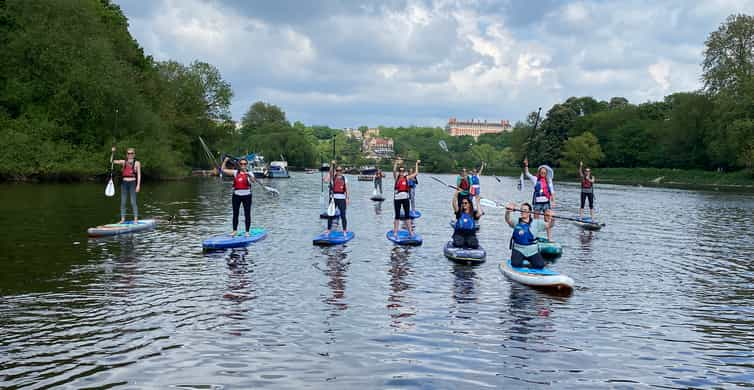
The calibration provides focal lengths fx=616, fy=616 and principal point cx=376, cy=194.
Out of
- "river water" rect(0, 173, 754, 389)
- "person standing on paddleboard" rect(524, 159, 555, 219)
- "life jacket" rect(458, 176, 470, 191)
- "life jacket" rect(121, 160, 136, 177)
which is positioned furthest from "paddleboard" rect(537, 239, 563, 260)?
"life jacket" rect(121, 160, 136, 177)

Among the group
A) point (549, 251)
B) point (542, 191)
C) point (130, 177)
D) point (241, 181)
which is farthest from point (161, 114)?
point (549, 251)

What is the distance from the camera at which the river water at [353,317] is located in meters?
8.25

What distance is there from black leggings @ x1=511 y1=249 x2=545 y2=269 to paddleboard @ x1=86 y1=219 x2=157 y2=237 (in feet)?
43.8

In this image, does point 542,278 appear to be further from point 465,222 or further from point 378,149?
point 378,149

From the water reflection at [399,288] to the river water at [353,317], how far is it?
0.06 m

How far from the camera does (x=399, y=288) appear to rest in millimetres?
13602

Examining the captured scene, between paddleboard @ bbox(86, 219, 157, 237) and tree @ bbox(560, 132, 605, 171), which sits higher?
tree @ bbox(560, 132, 605, 171)

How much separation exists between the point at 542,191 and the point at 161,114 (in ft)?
225

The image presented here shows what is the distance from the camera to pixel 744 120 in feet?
258

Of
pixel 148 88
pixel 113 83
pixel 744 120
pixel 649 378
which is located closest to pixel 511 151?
pixel 744 120

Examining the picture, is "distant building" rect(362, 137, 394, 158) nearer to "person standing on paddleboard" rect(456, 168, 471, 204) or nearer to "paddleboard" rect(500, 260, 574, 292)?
"person standing on paddleboard" rect(456, 168, 471, 204)

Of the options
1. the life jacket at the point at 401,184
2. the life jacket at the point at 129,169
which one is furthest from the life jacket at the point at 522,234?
the life jacket at the point at 129,169

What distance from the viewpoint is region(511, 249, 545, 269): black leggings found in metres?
14.6

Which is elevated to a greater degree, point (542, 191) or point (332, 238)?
point (542, 191)
